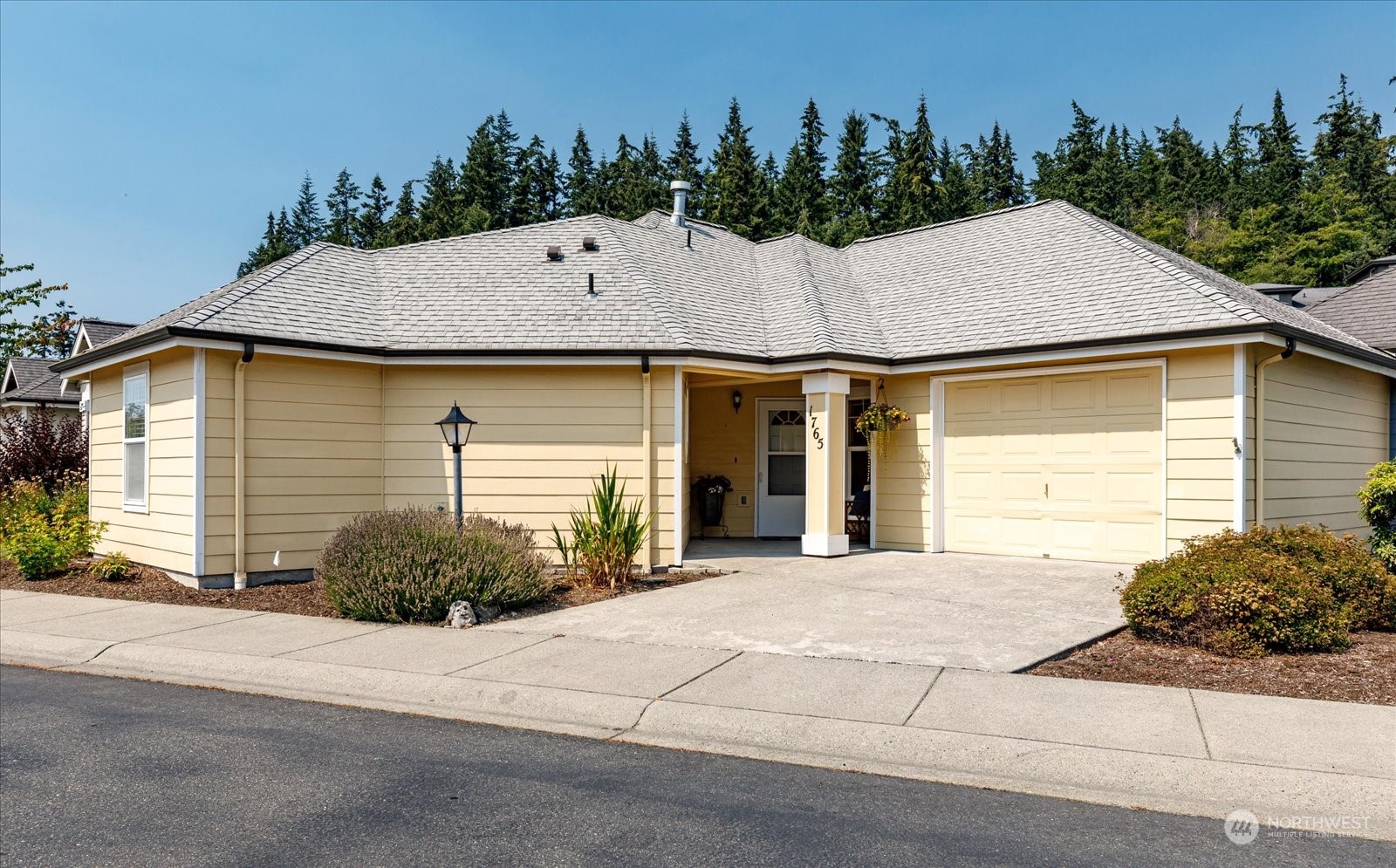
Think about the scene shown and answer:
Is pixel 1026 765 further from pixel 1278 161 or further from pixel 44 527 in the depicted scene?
pixel 1278 161

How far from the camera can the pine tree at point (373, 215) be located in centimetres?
5744

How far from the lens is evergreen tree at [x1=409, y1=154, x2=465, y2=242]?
150 ft

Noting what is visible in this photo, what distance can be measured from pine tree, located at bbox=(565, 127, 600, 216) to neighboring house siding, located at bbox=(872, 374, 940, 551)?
36.8 m

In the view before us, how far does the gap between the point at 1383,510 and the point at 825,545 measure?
6.51 metres

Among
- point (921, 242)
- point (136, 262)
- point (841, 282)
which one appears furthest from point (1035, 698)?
point (136, 262)

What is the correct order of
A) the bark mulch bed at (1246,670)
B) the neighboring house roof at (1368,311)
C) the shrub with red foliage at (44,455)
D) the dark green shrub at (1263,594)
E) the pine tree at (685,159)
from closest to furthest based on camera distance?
the bark mulch bed at (1246,670) < the dark green shrub at (1263,594) < the neighboring house roof at (1368,311) < the shrub with red foliage at (44,455) < the pine tree at (685,159)

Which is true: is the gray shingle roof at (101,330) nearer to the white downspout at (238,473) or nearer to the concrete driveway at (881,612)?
the white downspout at (238,473)

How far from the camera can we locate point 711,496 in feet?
Result: 51.4

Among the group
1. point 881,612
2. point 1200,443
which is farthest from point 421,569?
point 1200,443

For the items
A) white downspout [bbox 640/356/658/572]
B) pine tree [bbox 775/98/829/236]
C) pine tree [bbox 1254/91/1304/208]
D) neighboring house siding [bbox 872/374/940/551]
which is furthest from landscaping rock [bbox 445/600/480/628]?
pine tree [bbox 1254/91/1304/208]

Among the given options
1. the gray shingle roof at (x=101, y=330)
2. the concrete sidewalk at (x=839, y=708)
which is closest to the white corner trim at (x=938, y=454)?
the concrete sidewalk at (x=839, y=708)

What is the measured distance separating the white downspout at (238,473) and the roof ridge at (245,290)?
0.71m

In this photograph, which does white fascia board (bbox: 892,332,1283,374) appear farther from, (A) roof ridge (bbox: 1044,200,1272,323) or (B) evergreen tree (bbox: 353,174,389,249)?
(B) evergreen tree (bbox: 353,174,389,249)

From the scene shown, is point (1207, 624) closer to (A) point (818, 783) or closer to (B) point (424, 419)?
(A) point (818, 783)
